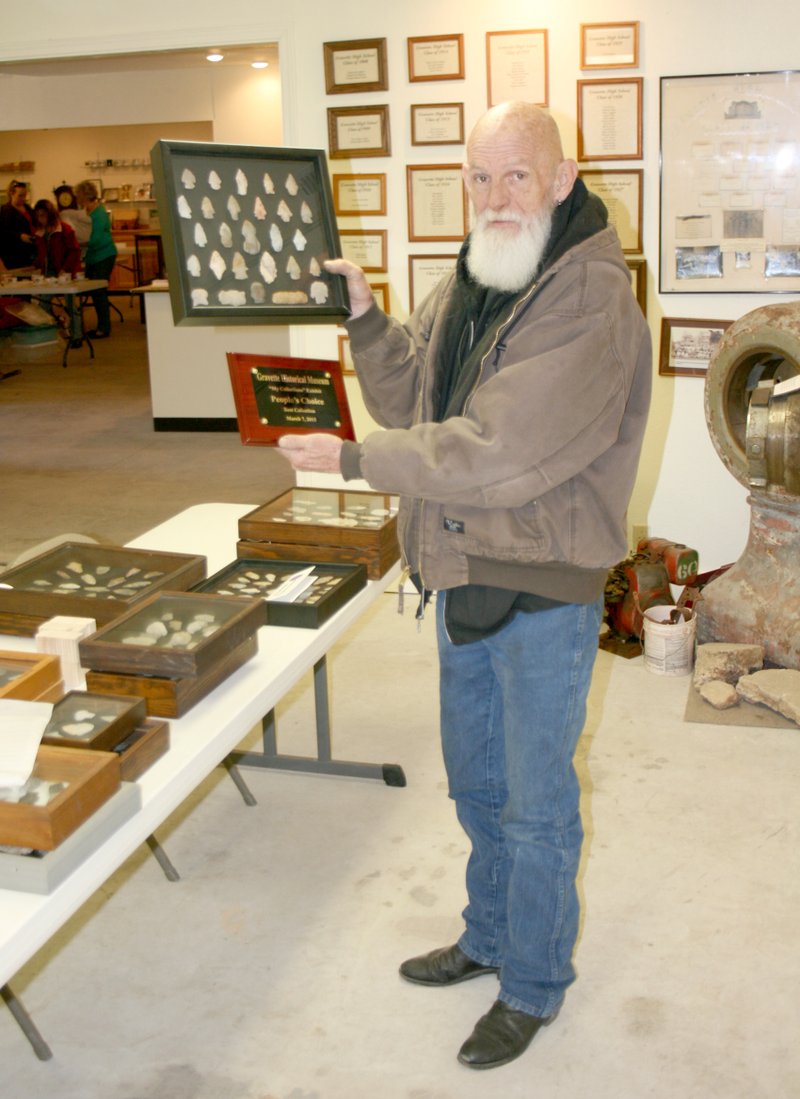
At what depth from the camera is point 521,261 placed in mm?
2092

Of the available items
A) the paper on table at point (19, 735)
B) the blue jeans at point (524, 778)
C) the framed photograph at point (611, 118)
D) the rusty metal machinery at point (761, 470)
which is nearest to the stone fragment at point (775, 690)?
the rusty metal machinery at point (761, 470)

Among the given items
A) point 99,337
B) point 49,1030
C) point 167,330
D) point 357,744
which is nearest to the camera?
point 49,1030

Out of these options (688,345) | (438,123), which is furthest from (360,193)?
(688,345)

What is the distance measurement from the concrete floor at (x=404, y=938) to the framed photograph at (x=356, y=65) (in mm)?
2550

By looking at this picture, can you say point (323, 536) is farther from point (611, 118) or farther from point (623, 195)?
point (611, 118)

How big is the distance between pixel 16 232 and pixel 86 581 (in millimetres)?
11999

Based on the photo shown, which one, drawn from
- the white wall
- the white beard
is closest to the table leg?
the white beard

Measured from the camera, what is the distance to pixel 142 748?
194cm

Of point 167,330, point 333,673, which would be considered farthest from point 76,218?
point 333,673

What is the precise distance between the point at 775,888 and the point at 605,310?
1.74 metres

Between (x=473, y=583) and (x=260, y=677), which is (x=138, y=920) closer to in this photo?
(x=260, y=677)

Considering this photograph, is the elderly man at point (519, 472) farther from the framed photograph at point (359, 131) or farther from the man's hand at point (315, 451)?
the framed photograph at point (359, 131)

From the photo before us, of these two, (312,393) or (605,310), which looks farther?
(312,393)

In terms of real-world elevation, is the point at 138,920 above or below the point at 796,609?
below
